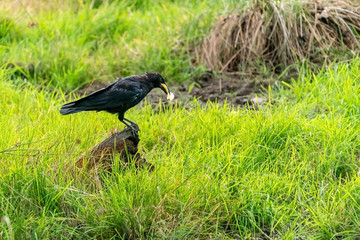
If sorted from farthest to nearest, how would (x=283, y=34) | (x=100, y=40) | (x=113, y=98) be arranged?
(x=100, y=40), (x=283, y=34), (x=113, y=98)

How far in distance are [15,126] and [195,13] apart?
3.31 meters

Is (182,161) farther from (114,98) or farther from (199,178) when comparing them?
(114,98)

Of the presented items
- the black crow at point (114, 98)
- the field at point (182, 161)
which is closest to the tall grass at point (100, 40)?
the field at point (182, 161)

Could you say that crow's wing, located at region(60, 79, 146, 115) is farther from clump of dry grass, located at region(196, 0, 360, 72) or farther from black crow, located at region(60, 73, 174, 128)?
clump of dry grass, located at region(196, 0, 360, 72)

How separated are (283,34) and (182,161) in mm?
2798

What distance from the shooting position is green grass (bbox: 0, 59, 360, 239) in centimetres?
345

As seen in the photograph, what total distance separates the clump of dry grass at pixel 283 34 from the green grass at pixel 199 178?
131 cm

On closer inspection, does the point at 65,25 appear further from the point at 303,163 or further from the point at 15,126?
the point at 303,163

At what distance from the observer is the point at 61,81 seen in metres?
6.31

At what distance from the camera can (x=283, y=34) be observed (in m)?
6.21

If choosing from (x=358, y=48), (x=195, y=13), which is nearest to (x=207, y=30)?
(x=195, y=13)

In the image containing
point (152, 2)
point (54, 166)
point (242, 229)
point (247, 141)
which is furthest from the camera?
point (152, 2)

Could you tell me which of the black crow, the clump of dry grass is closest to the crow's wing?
the black crow

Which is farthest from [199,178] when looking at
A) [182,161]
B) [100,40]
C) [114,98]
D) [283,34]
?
[100,40]
